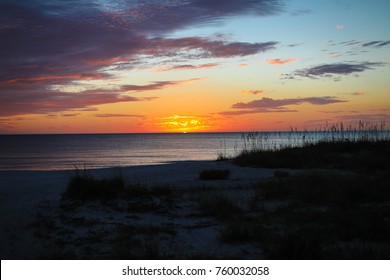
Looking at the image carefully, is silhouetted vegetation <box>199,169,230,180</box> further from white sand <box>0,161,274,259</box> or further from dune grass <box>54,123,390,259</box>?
dune grass <box>54,123,390,259</box>

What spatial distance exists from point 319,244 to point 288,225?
154 cm

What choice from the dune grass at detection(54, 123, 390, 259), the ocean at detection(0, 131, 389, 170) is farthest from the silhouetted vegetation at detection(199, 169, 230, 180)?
the ocean at detection(0, 131, 389, 170)

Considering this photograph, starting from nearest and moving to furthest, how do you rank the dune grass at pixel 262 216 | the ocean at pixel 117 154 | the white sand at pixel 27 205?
1. the dune grass at pixel 262 216
2. the white sand at pixel 27 205
3. the ocean at pixel 117 154

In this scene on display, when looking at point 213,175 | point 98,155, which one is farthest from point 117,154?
point 213,175

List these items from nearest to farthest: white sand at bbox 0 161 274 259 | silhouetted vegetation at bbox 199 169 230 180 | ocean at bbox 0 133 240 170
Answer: white sand at bbox 0 161 274 259 < silhouetted vegetation at bbox 199 169 230 180 < ocean at bbox 0 133 240 170

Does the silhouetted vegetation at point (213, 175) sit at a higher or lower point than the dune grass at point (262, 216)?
higher

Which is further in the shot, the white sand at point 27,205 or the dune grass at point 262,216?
the white sand at point 27,205

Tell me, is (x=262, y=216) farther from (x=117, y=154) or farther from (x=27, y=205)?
(x=117, y=154)

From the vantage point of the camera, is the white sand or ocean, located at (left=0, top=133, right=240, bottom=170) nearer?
the white sand

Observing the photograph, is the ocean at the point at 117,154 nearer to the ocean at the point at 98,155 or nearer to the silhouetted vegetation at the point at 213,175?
the ocean at the point at 98,155

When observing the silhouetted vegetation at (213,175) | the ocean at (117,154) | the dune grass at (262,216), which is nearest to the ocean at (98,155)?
the ocean at (117,154)

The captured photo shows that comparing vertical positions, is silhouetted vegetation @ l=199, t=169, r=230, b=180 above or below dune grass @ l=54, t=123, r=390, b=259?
above

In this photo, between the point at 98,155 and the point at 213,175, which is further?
the point at 98,155
